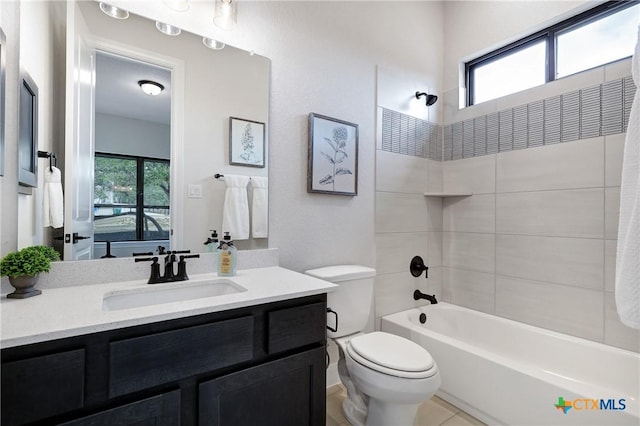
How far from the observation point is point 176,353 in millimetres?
923

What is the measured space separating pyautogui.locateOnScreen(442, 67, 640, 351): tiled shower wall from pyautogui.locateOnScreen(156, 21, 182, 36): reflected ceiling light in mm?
2155

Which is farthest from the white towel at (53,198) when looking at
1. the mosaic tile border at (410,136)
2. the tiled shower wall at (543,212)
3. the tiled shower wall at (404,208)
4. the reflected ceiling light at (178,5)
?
the tiled shower wall at (543,212)

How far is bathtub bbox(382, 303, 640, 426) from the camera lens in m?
1.35

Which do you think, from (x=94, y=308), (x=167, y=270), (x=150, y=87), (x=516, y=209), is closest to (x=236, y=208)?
(x=167, y=270)

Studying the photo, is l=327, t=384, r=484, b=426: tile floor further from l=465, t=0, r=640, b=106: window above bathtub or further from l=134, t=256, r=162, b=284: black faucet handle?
l=465, t=0, r=640, b=106: window above bathtub

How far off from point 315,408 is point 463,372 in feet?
3.27

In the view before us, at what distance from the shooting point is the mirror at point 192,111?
4.29ft

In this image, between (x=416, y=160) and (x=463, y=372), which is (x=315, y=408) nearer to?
(x=463, y=372)

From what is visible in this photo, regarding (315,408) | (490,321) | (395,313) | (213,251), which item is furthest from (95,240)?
(490,321)

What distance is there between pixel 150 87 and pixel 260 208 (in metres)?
0.77

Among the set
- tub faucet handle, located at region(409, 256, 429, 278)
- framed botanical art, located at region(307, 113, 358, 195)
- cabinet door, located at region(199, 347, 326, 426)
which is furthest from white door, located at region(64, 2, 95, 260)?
tub faucet handle, located at region(409, 256, 429, 278)

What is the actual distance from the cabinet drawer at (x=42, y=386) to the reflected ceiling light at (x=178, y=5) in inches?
55.7

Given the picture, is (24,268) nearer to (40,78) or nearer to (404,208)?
(40,78)

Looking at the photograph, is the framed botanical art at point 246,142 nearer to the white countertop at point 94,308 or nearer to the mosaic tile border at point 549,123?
the white countertop at point 94,308
